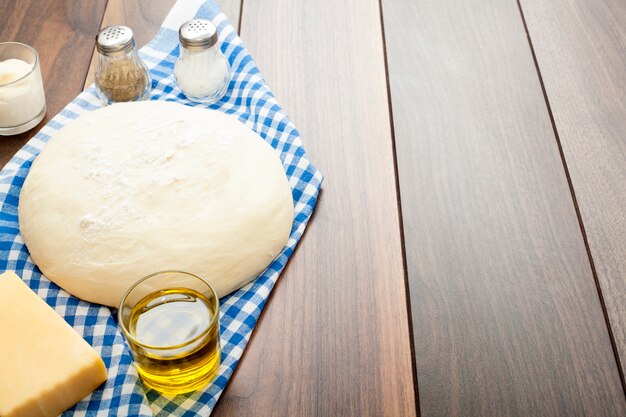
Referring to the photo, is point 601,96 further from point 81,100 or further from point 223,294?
point 81,100

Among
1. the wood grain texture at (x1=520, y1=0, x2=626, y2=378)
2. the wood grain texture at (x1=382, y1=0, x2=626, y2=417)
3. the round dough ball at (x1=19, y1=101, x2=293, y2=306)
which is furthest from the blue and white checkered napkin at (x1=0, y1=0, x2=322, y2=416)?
the wood grain texture at (x1=520, y1=0, x2=626, y2=378)

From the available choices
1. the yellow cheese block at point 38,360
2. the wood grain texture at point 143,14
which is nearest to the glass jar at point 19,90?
the wood grain texture at point 143,14

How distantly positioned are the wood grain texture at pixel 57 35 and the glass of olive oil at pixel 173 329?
412 mm

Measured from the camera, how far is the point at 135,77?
967 mm

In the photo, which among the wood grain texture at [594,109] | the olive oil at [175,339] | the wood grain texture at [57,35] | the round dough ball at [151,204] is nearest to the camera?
the olive oil at [175,339]

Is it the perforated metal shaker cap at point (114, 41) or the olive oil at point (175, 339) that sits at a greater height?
the perforated metal shaker cap at point (114, 41)

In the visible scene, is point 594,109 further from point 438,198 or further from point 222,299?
point 222,299

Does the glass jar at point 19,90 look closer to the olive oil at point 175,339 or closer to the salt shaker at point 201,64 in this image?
the salt shaker at point 201,64

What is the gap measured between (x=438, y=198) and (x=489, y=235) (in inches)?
3.4

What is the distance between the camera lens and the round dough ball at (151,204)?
2.44ft

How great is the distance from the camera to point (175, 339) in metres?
0.66

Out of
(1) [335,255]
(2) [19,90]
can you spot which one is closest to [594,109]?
(1) [335,255]

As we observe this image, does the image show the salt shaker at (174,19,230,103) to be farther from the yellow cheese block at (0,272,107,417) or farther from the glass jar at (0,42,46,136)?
the yellow cheese block at (0,272,107,417)

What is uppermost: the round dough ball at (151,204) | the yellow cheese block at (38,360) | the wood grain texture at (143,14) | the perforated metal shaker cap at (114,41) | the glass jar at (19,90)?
the wood grain texture at (143,14)
